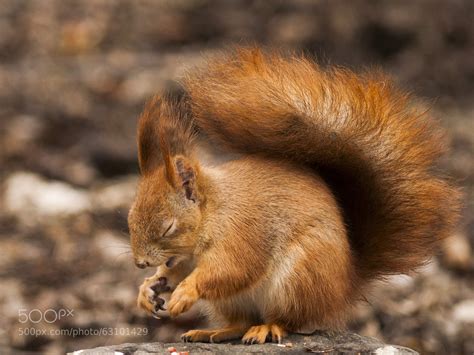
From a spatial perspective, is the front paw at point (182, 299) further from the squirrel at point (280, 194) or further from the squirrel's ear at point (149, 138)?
the squirrel's ear at point (149, 138)

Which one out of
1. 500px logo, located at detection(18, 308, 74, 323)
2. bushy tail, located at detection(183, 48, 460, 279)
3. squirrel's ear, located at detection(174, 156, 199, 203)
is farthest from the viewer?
500px logo, located at detection(18, 308, 74, 323)

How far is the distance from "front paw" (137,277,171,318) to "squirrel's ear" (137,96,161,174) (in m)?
0.29

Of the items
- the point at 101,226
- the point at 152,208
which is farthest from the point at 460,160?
the point at 152,208

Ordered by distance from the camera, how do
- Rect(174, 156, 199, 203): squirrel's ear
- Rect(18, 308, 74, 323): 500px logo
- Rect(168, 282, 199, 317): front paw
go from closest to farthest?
Rect(168, 282, 199, 317): front paw, Rect(174, 156, 199, 203): squirrel's ear, Rect(18, 308, 74, 323): 500px logo

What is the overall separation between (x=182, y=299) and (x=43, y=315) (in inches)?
60.2

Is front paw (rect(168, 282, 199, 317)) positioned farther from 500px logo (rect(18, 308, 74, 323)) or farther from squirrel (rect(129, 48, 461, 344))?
500px logo (rect(18, 308, 74, 323))

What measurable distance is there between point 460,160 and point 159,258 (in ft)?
10.1

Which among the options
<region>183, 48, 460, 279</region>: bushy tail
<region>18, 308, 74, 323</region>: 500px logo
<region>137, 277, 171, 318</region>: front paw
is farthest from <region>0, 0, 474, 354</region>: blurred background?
<region>137, 277, 171, 318</region>: front paw

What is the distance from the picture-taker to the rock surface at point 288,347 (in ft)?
7.77

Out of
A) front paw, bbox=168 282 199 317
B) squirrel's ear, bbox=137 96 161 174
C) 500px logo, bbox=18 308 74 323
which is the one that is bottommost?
front paw, bbox=168 282 199 317

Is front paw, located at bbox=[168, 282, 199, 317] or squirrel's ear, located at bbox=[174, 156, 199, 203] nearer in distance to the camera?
front paw, located at bbox=[168, 282, 199, 317]

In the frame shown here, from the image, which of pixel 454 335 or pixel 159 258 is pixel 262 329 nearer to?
pixel 159 258

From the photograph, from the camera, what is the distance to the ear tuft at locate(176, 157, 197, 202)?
2.38 metres

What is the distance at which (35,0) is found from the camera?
647 cm
